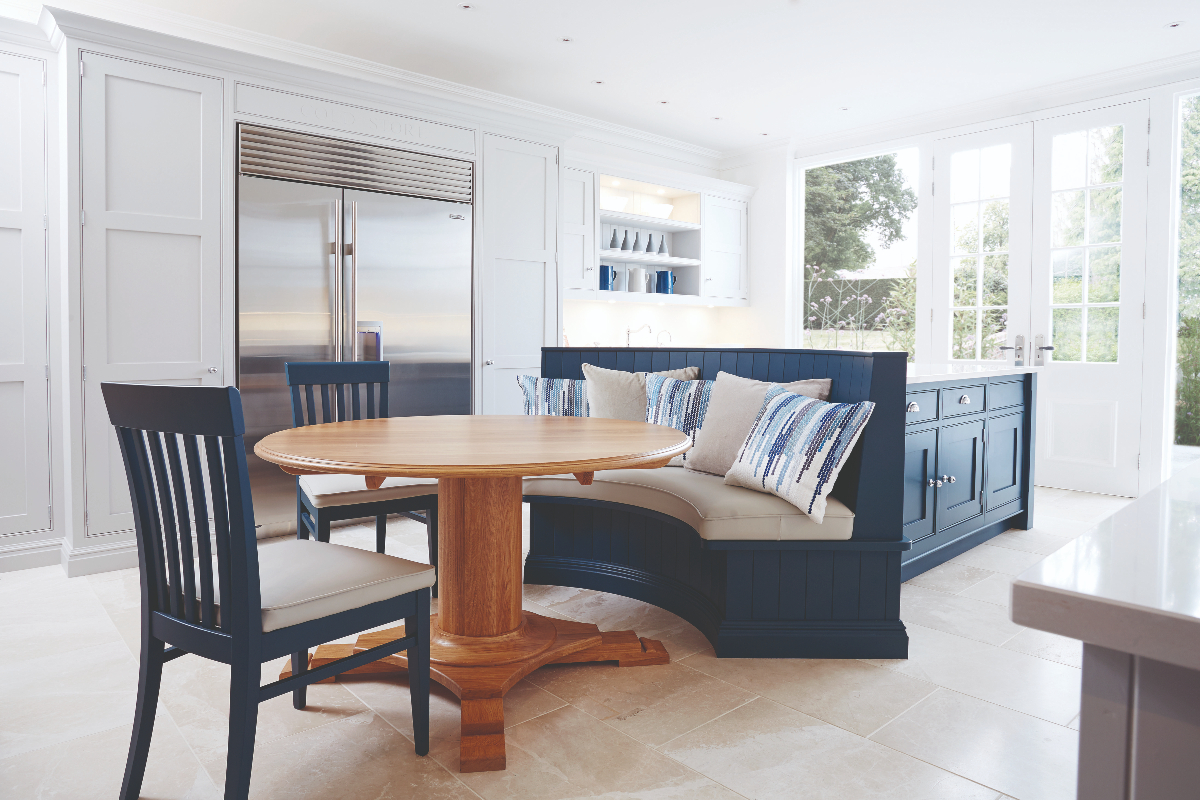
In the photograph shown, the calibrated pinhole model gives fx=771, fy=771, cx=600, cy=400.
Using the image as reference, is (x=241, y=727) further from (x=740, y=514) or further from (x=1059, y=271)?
(x=1059, y=271)

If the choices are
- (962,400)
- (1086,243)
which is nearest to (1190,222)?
(1086,243)

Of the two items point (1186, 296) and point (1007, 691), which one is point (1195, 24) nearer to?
point (1186, 296)

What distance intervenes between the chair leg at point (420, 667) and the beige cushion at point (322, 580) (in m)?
0.06

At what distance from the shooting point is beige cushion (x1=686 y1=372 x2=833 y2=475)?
8.84 ft

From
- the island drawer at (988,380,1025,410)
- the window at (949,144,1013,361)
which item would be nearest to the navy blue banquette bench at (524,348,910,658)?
the island drawer at (988,380,1025,410)

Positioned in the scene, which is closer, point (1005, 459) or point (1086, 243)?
point (1005, 459)

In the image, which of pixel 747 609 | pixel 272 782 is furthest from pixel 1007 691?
pixel 272 782

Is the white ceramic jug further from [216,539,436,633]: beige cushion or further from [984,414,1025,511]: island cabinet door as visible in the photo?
[216,539,436,633]: beige cushion

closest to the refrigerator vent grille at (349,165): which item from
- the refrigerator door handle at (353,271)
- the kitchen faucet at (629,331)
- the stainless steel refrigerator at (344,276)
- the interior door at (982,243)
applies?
the stainless steel refrigerator at (344,276)

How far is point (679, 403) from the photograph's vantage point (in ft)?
9.88

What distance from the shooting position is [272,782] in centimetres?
171

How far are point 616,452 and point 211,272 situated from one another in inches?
102

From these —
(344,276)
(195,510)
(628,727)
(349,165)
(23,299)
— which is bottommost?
(628,727)

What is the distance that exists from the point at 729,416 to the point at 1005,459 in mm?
1925
